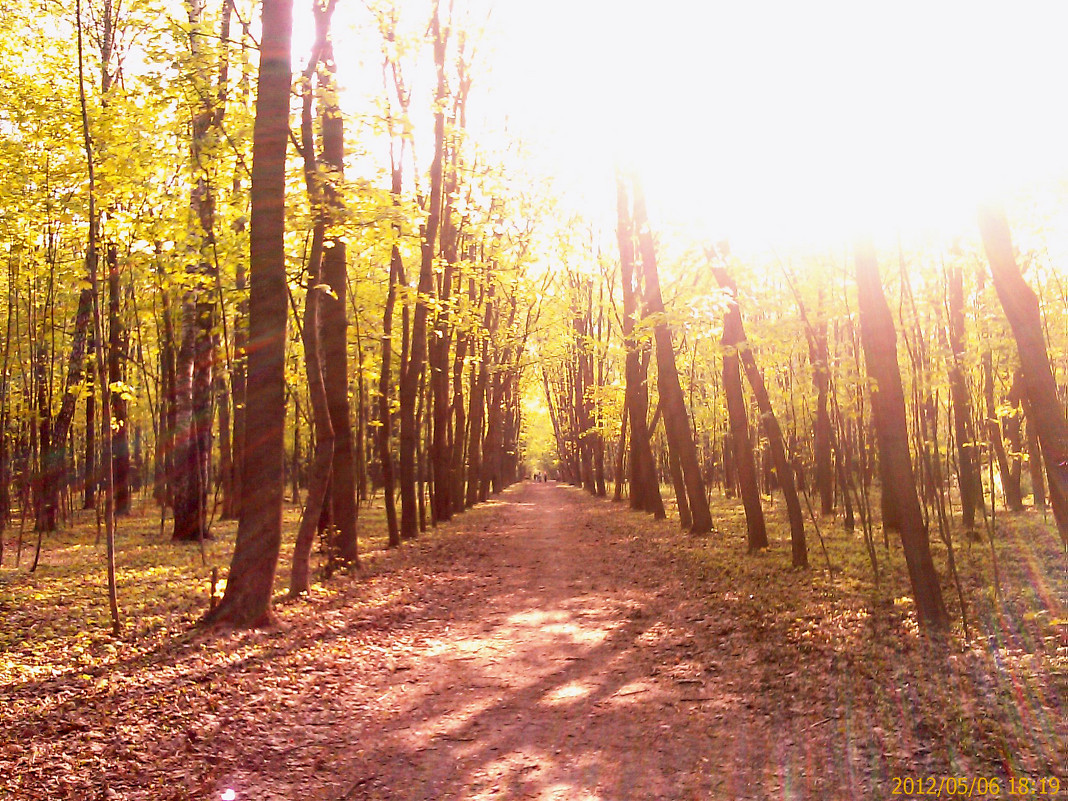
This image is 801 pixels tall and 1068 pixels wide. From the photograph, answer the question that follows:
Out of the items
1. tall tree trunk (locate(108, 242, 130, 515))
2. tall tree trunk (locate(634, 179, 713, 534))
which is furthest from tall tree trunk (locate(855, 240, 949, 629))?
tall tree trunk (locate(108, 242, 130, 515))

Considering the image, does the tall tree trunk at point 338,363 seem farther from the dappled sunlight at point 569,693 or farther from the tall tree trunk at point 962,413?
the tall tree trunk at point 962,413

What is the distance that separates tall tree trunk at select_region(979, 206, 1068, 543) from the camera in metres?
7.80

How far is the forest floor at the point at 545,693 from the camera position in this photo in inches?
203

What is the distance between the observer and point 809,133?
12039mm

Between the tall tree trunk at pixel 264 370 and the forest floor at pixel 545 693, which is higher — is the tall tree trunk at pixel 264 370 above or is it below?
above

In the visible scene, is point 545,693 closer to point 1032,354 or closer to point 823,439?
point 1032,354

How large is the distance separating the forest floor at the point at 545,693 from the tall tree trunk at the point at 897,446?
462 mm

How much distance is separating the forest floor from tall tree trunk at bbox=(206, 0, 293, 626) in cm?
70

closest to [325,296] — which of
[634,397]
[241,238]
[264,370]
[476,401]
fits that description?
[241,238]

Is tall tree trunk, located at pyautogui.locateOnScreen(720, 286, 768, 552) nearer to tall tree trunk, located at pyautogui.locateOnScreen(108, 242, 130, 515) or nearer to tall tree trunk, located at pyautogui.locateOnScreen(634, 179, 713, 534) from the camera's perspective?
tall tree trunk, located at pyautogui.locateOnScreen(634, 179, 713, 534)

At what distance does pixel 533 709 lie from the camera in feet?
22.2

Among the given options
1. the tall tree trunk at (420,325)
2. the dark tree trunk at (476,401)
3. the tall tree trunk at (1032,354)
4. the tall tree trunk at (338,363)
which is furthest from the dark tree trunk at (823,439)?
the dark tree trunk at (476,401)

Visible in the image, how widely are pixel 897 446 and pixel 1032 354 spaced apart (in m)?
1.63

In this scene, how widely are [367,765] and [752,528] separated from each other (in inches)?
445
